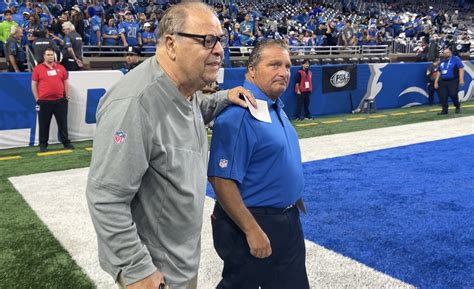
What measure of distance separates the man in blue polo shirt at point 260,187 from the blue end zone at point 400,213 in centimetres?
166

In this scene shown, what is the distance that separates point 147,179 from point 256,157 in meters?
0.82

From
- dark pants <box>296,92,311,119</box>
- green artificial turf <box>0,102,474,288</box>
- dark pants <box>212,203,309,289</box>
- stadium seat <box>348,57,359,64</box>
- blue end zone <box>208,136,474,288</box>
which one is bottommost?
green artificial turf <box>0,102,474,288</box>

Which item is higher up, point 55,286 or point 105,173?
point 105,173

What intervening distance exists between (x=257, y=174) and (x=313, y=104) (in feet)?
39.4

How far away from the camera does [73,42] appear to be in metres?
12.6

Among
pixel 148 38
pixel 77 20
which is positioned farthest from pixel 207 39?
pixel 148 38

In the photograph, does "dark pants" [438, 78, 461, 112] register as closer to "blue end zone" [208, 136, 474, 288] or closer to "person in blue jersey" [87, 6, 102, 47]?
"blue end zone" [208, 136, 474, 288]

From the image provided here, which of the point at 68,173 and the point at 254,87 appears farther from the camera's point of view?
the point at 68,173

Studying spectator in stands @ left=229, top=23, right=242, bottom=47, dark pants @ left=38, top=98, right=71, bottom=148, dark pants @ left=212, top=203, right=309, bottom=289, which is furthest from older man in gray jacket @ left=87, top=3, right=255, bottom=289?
spectator in stands @ left=229, top=23, right=242, bottom=47

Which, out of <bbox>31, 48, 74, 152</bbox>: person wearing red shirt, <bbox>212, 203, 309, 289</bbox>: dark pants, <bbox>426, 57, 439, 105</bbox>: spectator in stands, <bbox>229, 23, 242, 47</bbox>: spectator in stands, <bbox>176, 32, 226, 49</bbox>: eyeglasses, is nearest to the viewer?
<bbox>176, 32, 226, 49</bbox>: eyeglasses

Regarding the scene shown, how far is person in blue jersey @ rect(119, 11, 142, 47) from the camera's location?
16.4 meters

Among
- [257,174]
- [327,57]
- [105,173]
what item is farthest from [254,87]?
[327,57]

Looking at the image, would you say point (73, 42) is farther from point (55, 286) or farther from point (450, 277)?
point (450, 277)

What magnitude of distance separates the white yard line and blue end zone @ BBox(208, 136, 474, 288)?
202 millimetres
